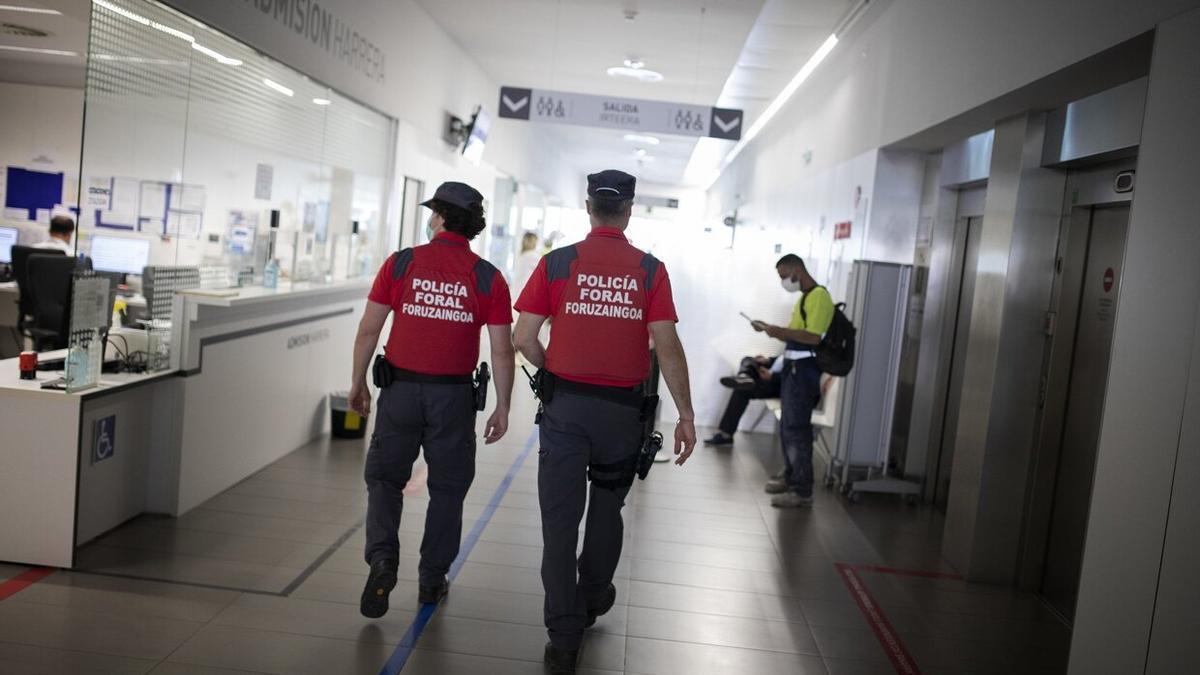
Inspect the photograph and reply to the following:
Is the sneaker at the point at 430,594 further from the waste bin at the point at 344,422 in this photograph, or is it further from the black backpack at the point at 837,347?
the waste bin at the point at 344,422

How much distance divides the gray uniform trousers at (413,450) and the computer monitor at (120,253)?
2.02 m

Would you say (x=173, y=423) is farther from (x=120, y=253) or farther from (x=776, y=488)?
(x=776, y=488)

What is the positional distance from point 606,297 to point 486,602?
150 centimetres

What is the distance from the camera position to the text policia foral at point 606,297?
335 centimetres

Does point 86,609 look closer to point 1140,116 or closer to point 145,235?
point 145,235

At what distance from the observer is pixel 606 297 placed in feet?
11.0

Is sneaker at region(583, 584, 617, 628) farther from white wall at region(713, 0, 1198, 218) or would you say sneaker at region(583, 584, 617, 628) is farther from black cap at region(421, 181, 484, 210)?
white wall at region(713, 0, 1198, 218)

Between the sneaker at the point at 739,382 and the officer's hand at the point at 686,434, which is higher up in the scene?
the officer's hand at the point at 686,434

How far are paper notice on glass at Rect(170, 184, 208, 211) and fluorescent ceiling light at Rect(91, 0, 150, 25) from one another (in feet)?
3.03

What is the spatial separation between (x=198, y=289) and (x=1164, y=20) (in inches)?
176

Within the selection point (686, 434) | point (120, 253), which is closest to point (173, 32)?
point (120, 253)

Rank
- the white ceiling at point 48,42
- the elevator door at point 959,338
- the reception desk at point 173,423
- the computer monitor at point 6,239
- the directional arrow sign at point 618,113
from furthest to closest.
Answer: the computer monitor at point 6,239, the directional arrow sign at point 618,113, the white ceiling at point 48,42, the elevator door at point 959,338, the reception desk at point 173,423

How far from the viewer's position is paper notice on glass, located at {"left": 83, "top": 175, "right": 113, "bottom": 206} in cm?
421

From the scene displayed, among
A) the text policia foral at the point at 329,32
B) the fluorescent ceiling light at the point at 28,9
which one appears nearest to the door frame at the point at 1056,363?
the text policia foral at the point at 329,32
